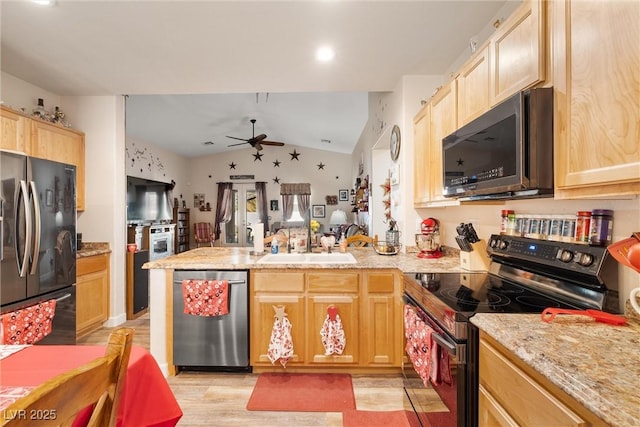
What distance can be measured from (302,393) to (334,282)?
80 centimetres

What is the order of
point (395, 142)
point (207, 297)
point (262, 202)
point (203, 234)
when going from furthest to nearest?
point (262, 202) < point (203, 234) < point (395, 142) < point (207, 297)

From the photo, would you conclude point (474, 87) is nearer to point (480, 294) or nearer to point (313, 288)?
point (480, 294)

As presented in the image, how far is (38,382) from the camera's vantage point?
0.90 metres

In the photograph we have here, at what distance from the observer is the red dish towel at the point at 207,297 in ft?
7.57

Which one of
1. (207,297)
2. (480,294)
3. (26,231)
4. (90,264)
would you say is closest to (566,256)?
(480,294)

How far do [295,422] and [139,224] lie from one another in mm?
4712

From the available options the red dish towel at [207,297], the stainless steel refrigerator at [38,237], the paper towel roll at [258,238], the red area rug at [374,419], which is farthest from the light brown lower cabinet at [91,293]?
the red area rug at [374,419]

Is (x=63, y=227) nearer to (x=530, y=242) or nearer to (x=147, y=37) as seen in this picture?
(x=147, y=37)

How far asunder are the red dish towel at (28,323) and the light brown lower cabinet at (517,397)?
282cm

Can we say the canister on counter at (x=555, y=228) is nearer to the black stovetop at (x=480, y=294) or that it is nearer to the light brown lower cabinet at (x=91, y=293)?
the black stovetop at (x=480, y=294)

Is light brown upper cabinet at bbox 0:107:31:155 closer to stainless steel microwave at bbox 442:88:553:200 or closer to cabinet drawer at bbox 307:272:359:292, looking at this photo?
cabinet drawer at bbox 307:272:359:292

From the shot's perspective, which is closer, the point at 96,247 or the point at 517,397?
the point at 517,397

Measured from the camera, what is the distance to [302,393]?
2172 mm

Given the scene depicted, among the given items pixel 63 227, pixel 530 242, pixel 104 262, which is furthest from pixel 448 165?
pixel 104 262
